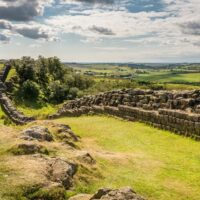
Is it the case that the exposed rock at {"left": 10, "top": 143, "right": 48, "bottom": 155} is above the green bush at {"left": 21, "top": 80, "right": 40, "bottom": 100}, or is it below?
above

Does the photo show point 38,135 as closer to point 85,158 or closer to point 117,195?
point 85,158

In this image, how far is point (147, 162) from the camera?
69.5 feet

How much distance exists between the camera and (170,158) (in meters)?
22.5

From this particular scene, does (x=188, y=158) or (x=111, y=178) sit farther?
(x=188, y=158)

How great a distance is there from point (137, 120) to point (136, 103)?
3257 millimetres

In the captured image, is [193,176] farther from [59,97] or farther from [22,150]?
[59,97]

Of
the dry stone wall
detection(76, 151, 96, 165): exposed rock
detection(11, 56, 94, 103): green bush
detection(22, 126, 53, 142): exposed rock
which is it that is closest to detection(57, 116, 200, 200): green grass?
detection(76, 151, 96, 165): exposed rock

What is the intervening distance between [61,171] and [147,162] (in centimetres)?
673

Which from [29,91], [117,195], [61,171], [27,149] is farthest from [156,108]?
[29,91]

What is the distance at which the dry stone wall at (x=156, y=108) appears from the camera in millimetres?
29688

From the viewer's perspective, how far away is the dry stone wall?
2969cm

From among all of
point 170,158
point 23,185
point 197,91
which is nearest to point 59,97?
point 197,91

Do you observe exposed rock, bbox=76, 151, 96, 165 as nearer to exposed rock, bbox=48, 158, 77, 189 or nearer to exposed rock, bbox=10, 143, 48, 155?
exposed rock, bbox=48, 158, 77, 189

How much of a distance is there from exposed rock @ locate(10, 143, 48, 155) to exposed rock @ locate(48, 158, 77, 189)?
1.48 meters
